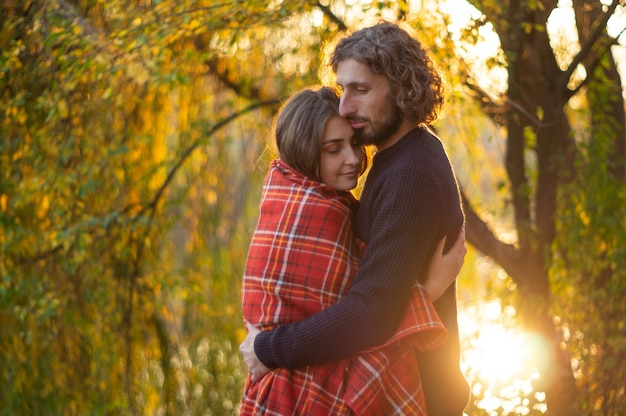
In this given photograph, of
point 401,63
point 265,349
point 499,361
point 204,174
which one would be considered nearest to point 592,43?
point 499,361

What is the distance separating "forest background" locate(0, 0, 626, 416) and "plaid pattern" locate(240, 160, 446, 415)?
1.02m

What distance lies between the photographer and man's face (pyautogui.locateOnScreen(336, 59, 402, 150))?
6.62 ft

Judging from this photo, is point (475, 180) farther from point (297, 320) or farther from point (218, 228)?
point (297, 320)

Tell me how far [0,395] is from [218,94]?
6.01ft

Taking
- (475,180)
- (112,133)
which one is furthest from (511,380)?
(112,133)

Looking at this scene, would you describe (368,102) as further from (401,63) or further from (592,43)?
(592,43)

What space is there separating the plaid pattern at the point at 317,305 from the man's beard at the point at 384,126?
0.15m

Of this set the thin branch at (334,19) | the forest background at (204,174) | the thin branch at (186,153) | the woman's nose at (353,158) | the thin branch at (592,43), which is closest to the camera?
the woman's nose at (353,158)

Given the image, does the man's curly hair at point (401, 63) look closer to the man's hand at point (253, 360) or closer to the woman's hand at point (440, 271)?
the woman's hand at point (440, 271)

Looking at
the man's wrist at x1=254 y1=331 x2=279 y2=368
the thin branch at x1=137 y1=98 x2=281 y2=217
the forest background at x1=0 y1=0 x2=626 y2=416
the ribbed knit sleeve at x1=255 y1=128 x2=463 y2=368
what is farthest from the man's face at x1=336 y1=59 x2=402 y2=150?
the thin branch at x1=137 y1=98 x2=281 y2=217

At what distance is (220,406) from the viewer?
475cm

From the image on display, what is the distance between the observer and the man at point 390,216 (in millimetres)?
1835

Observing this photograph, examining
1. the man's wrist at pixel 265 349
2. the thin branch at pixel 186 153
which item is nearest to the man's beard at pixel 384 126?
the man's wrist at pixel 265 349

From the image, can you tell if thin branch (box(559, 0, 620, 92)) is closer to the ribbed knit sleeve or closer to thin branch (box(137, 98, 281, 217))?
thin branch (box(137, 98, 281, 217))
